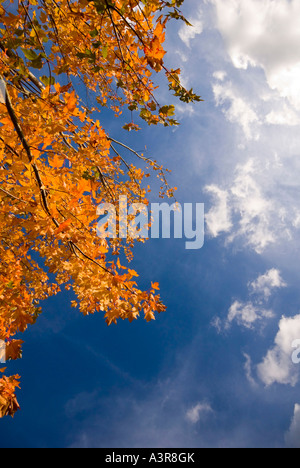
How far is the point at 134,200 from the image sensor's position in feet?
21.0

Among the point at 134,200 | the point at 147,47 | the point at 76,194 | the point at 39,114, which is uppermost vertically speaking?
the point at 134,200

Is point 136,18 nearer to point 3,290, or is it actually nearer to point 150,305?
point 150,305

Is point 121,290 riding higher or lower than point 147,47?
lower

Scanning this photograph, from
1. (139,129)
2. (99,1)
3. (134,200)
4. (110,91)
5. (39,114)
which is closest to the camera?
(99,1)

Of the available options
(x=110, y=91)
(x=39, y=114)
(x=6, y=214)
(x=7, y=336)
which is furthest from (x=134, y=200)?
(x=7, y=336)

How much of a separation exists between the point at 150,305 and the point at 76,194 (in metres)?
1.22

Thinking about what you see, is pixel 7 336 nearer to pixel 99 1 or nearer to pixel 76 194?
pixel 76 194

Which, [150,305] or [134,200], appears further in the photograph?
[134,200]

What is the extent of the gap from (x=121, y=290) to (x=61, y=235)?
0.74 m

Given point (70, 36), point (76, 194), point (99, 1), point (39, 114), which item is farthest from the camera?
point (70, 36)

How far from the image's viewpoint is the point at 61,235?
194 centimetres

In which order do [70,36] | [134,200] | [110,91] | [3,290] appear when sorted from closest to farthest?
[3,290]
[70,36]
[110,91]
[134,200]

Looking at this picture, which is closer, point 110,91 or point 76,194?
point 76,194

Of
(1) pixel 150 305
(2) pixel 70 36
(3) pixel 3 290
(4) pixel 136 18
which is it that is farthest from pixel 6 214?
(4) pixel 136 18
